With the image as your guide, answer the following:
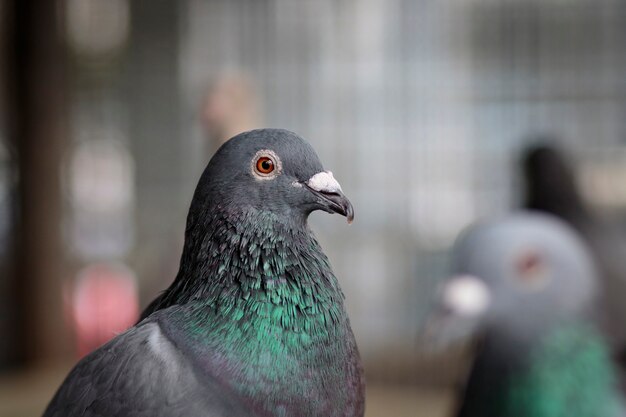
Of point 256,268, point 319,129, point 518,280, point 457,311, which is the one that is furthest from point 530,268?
Result: point 319,129

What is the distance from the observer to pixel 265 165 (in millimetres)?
2197

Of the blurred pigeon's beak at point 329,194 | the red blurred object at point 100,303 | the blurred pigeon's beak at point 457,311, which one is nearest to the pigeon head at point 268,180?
the blurred pigeon's beak at point 329,194

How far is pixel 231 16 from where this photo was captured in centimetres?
830

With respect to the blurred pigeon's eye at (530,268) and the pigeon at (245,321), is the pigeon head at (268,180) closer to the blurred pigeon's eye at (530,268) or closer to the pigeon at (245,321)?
the pigeon at (245,321)

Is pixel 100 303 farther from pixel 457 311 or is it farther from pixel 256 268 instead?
pixel 256 268

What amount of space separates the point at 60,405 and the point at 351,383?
658mm

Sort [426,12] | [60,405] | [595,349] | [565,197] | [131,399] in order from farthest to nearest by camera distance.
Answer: [426,12] < [565,197] < [595,349] < [60,405] < [131,399]

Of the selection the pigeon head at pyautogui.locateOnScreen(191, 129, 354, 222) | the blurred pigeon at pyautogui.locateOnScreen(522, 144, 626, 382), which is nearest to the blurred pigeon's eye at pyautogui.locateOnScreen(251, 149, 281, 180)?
the pigeon head at pyautogui.locateOnScreen(191, 129, 354, 222)

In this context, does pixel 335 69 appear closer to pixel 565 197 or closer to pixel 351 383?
pixel 565 197

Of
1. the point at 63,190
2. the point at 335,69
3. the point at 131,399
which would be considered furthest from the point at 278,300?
the point at 63,190

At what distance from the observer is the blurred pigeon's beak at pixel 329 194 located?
217cm

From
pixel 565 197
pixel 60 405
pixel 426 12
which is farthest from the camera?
pixel 426 12

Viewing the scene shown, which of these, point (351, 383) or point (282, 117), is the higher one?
point (282, 117)

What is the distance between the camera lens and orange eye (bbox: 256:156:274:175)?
2.19 meters
